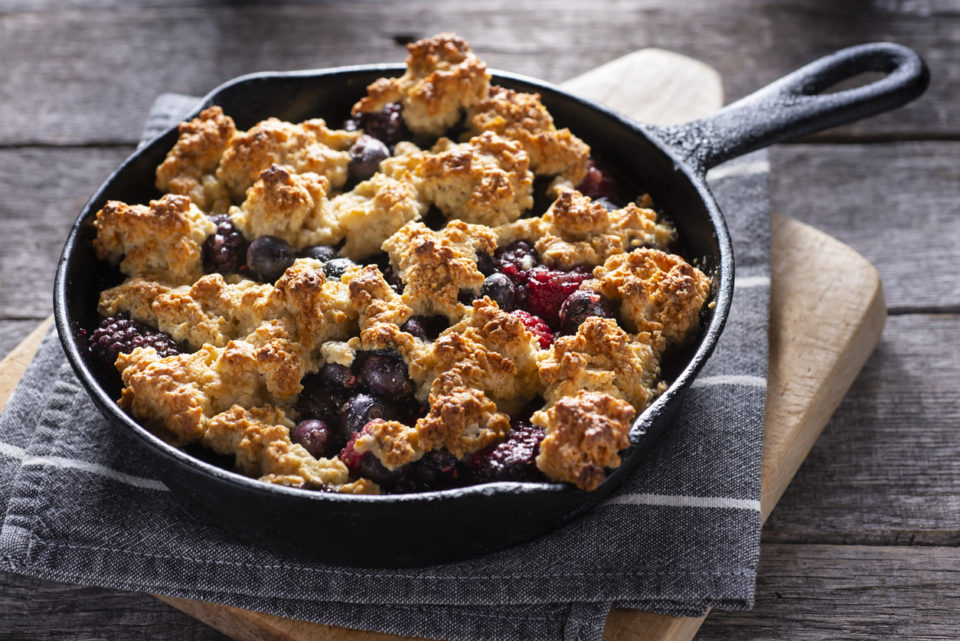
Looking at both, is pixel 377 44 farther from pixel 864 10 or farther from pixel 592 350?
pixel 592 350

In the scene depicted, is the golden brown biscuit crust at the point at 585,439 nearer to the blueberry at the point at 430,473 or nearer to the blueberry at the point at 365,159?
the blueberry at the point at 430,473

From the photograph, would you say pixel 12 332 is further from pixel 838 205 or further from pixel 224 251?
pixel 838 205

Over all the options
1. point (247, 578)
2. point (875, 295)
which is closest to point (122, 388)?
point (247, 578)

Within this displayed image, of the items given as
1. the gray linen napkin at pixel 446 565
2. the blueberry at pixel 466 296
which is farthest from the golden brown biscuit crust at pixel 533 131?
the gray linen napkin at pixel 446 565

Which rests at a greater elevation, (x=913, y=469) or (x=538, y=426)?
(x=538, y=426)

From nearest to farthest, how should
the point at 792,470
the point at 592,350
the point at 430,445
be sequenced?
1. the point at 430,445
2. the point at 592,350
3. the point at 792,470

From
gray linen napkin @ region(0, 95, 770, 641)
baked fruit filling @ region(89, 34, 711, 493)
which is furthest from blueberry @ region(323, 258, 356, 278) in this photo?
gray linen napkin @ region(0, 95, 770, 641)

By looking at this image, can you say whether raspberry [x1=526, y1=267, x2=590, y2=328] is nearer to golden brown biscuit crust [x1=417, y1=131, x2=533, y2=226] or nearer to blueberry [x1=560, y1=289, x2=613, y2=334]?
blueberry [x1=560, y1=289, x2=613, y2=334]
